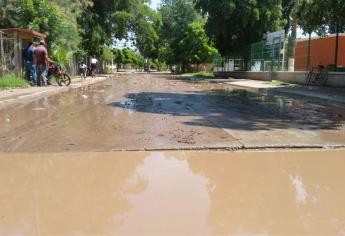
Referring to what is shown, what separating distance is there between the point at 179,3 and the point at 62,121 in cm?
6466

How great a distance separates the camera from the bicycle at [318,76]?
24.2 metres

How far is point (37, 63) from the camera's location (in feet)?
68.6

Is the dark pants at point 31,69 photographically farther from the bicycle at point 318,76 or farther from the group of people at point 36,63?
the bicycle at point 318,76

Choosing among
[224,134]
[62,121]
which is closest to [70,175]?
[224,134]

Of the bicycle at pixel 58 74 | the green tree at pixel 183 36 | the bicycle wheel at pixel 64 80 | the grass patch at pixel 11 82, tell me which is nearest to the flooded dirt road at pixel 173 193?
the grass patch at pixel 11 82

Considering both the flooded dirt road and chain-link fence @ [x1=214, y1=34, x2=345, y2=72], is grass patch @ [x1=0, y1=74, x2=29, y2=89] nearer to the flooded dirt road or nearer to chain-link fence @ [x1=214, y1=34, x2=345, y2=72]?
the flooded dirt road

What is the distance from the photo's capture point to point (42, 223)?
4129 millimetres

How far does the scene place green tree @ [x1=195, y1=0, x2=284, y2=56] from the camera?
128ft

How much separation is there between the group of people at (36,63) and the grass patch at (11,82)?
76 cm

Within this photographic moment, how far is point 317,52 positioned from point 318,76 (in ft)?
13.0

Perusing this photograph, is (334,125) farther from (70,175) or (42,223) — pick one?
(42,223)

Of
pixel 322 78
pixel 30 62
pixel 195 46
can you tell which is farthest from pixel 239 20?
pixel 30 62

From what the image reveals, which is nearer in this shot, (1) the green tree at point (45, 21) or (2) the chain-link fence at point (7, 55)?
(2) the chain-link fence at point (7, 55)

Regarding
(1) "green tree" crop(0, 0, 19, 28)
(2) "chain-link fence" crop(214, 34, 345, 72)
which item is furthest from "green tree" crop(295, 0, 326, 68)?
(1) "green tree" crop(0, 0, 19, 28)
